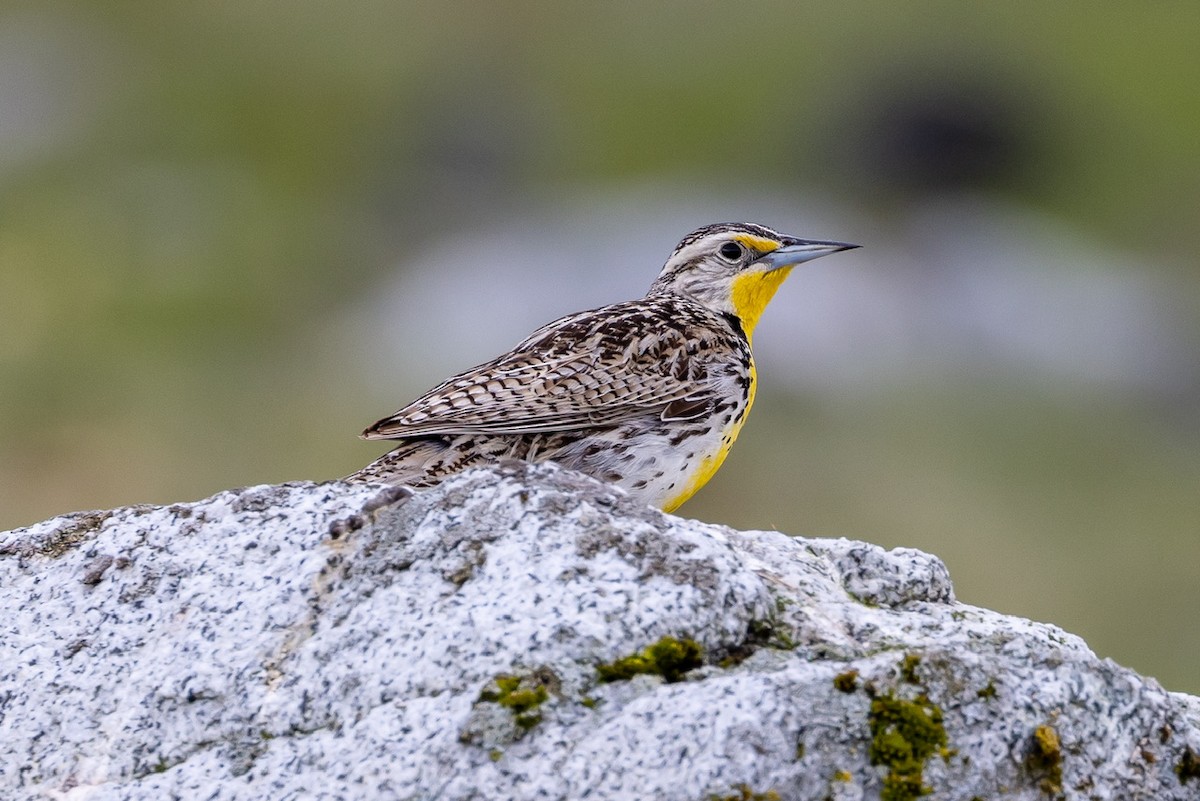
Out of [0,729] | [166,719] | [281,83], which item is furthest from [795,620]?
[281,83]

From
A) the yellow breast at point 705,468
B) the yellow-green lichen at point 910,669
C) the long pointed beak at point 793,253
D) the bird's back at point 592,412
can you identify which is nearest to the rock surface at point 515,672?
the yellow-green lichen at point 910,669

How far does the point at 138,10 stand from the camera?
1364 inches

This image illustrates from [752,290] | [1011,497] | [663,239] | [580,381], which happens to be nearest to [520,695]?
[580,381]

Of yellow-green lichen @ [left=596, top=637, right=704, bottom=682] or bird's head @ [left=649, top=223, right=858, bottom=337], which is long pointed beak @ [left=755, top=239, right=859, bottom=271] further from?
yellow-green lichen @ [left=596, top=637, right=704, bottom=682]

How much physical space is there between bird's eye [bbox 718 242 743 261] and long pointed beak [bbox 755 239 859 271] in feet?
0.31

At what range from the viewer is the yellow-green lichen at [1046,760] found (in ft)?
12.6

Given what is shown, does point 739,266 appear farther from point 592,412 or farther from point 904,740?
point 904,740

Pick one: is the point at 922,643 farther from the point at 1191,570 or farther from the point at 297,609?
the point at 1191,570

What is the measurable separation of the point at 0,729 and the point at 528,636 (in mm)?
1258

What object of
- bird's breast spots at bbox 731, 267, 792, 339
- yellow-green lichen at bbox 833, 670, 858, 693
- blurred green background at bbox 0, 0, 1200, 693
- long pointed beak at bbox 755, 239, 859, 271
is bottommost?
yellow-green lichen at bbox 833, 670, 858, 693

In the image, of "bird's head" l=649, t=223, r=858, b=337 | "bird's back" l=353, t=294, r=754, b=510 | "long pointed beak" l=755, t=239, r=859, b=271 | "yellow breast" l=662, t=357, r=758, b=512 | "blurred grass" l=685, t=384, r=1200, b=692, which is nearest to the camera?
"bird's back" l=353, t=294, r=754, b=510

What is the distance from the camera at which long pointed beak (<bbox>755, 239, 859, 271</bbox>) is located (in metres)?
7.32

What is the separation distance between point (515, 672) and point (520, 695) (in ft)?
0.23

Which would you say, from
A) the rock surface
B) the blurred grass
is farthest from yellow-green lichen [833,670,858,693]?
the blurred grass
